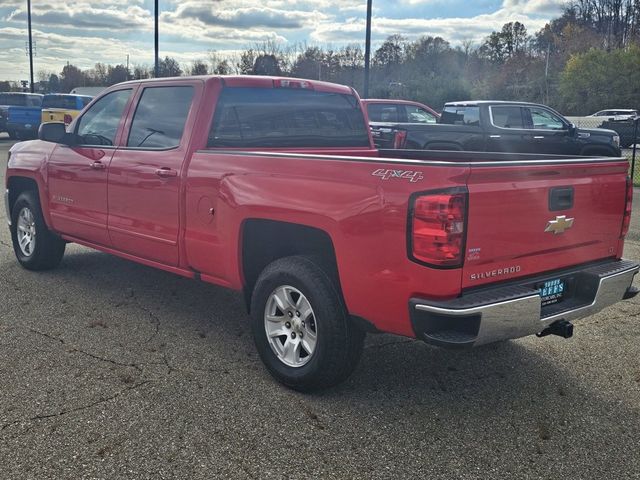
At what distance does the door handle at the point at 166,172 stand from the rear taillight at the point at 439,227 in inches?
80.3

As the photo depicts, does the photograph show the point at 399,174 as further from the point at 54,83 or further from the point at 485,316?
the point at 54,83

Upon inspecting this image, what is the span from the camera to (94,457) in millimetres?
3072

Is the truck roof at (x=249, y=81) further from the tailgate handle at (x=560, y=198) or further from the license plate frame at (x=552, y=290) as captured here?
the license plate frame at (x=552, y=290)

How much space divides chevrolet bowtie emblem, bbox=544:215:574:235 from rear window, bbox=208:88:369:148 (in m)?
2.12

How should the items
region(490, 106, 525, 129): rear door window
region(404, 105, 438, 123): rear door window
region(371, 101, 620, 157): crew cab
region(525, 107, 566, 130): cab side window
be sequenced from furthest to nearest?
region(404, 105, 438, 123): rear door window, region(525, 107, 566, 130): cab side window, region(490, 106, 525, 129): rear door window, region(371, 101, 620, 157): crew cab

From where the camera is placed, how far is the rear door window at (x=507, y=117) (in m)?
13.5

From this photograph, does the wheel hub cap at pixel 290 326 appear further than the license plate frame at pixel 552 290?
Yes

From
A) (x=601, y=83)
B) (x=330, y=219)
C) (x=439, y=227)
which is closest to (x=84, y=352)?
(x=330, y=219)

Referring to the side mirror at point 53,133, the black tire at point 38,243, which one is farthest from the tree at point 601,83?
the side mirror at point 53,133

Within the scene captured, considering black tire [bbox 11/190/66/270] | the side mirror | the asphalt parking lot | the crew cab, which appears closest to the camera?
the asphalt parking lot

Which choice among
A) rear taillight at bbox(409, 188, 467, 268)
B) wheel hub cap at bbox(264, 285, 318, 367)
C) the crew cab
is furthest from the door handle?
the crew cab

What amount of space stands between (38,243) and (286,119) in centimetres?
294

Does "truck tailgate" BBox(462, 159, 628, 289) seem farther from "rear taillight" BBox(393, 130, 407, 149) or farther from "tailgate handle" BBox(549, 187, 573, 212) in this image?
"rear taillight" BBox(393, 130, 407, 149)

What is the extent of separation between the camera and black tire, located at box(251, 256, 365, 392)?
11.8ft
